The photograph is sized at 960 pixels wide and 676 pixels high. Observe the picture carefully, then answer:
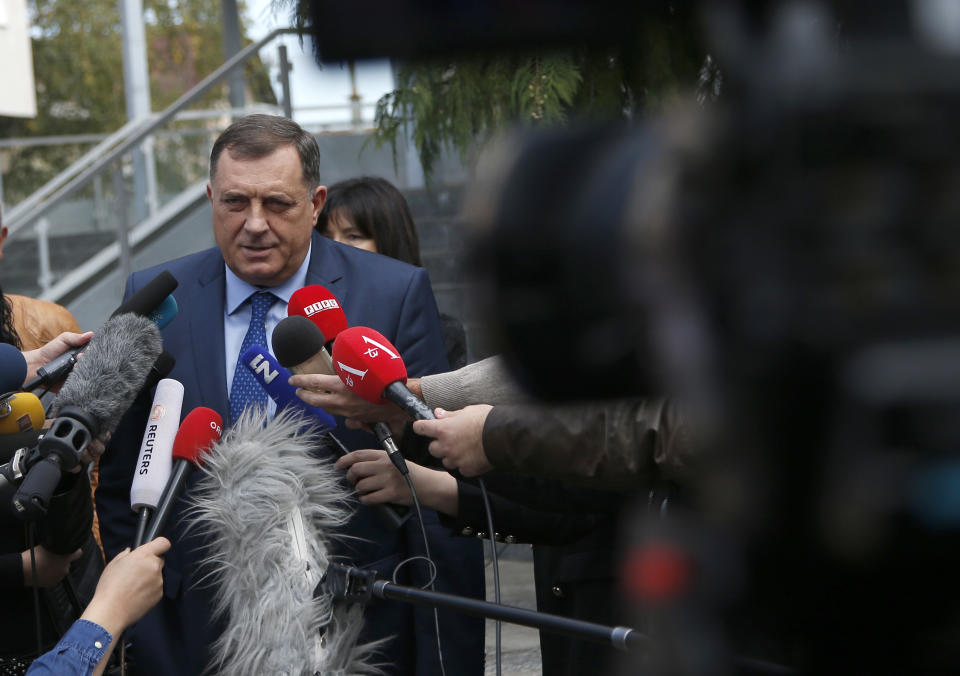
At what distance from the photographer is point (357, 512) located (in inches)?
102

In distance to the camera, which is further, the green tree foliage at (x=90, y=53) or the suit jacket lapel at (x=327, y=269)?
the green tree foliage at (x=90, y=53)

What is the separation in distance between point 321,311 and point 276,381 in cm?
20

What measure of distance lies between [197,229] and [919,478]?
731 cm

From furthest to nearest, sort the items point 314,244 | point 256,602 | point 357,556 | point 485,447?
point 314,244 < point 357,556 < point 256,602 < point 485,447

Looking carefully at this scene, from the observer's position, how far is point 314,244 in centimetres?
304

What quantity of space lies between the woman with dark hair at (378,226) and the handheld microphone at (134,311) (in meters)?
1.59

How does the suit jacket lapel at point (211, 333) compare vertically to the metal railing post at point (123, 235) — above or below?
above

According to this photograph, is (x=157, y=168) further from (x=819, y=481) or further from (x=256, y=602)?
(x=819, y=481)

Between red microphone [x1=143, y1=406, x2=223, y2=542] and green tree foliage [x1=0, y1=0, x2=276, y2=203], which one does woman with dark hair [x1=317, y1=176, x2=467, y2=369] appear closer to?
red microphone [x1=143, y1=406, x2=223, y2=542]

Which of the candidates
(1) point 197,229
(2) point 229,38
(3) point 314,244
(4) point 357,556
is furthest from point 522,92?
(2) point 229,38

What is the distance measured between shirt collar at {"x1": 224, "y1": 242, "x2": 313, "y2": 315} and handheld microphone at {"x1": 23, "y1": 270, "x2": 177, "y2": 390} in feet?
0.97

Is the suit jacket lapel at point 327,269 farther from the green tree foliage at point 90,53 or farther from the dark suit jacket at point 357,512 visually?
the green tree foliage at point 90,53

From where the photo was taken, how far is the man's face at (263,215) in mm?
2840

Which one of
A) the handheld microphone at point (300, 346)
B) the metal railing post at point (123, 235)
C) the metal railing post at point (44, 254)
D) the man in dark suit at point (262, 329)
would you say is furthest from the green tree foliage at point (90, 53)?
the handheld microphone at point (300, 346)
